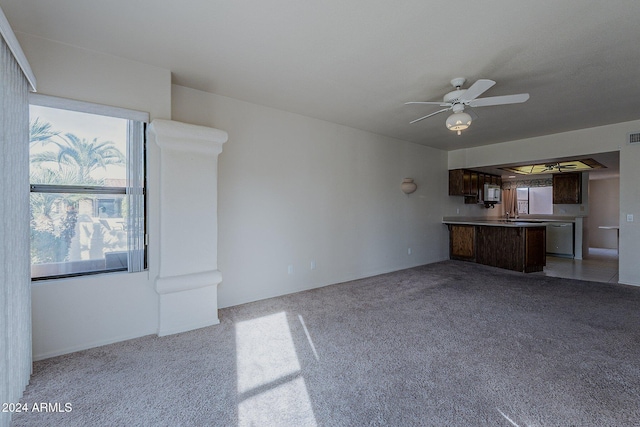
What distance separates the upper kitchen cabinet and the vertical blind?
9835 millimetres

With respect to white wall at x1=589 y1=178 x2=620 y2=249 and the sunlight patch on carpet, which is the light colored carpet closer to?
the sunlight patch on carpet

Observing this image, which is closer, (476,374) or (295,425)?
(295,425)

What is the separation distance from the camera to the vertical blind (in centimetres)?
167

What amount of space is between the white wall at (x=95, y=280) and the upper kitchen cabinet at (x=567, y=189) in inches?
352

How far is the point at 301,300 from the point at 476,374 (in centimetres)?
222

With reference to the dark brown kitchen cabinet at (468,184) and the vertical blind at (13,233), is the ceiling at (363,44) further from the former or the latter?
the dark brown kitchen cabinet at (468,184)

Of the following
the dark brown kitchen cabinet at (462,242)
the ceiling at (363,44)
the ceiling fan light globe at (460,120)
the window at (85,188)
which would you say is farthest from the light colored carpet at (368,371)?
A: the dark brown kitchen cabinet at (462,242)

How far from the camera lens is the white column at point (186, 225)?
2793mm

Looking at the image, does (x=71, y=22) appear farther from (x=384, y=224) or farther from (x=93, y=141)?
(x=384, y=224)

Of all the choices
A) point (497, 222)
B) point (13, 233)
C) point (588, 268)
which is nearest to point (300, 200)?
point (13, 233)

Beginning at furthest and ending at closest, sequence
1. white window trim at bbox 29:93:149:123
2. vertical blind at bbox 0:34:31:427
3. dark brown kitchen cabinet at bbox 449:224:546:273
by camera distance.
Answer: dark brown kitchen cabinet at bbox 449:224:546:273 < white window trim at bbox 29:93:149:123 < vertical blind at bbox 0:34:31:427

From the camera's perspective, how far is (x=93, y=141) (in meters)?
2.64

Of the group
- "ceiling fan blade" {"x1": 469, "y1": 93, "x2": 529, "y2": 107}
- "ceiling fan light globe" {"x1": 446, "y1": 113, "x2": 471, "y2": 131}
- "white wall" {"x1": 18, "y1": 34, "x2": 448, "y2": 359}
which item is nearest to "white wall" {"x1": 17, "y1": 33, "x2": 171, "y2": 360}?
"white wall" {"x1": 18, "y1": 34, "x2": 448, "y2": 359}

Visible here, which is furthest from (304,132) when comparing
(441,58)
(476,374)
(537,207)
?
(537,207)
